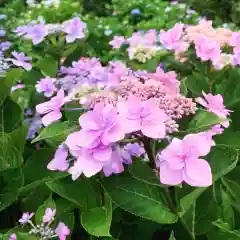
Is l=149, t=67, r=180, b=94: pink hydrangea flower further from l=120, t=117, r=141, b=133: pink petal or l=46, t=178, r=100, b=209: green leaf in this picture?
l=46, t=178, r=100, b=209: green leaf

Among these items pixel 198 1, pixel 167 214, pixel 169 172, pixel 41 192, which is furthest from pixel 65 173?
pixel 198 1

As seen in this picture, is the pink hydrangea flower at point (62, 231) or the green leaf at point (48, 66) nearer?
the pink hydrangea flower at point (62, 231)

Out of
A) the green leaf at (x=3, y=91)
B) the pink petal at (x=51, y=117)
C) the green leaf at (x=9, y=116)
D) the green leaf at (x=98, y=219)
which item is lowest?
the green leaf at (x=9, y=116)

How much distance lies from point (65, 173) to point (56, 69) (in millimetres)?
741

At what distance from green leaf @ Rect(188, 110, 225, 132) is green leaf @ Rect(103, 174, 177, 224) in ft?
0.55

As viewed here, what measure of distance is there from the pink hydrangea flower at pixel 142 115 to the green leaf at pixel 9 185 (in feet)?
1.57

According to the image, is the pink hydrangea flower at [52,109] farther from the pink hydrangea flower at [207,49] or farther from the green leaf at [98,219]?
the pink hydrangea flower at [207,49]

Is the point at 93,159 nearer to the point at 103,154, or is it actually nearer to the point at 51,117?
the point at 103,154

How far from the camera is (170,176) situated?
876mm

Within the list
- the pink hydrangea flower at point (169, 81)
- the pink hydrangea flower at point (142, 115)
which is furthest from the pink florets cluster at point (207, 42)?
the pink hydrangea flower at point (142, 115)

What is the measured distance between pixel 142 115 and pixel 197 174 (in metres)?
0.14

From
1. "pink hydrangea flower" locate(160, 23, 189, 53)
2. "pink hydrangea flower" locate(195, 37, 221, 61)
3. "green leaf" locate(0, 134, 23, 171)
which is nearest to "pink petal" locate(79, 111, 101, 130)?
"green leaf" locate(0, 134, 23, 171)

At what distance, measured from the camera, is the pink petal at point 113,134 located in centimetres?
87

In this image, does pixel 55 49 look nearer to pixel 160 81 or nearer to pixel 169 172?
pixel 160 81
